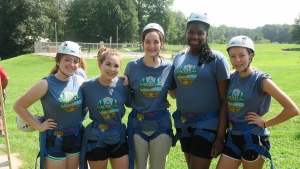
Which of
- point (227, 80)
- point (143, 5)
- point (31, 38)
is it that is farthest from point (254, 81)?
point (143, 5)

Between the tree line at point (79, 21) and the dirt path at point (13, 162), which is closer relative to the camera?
the dirt path at point (13, 162)

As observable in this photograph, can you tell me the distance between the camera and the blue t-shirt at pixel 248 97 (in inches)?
159

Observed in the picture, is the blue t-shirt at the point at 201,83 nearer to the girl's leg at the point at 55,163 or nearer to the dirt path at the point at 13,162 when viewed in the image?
the girl's leg at the point at 55,163

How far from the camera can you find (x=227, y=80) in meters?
4.36

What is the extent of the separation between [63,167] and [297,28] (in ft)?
326

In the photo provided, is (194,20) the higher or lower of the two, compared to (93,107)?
higher

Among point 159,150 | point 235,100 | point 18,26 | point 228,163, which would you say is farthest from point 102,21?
point 228,163

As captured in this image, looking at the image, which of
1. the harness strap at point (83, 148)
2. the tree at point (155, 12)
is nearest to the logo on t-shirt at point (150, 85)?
the harness strap at point (83, 148)

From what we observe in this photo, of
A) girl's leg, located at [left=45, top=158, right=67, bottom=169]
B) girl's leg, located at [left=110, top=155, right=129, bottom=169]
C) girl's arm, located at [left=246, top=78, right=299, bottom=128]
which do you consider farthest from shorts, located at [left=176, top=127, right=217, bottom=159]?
girl's leg, located at [left=45, top=158, right=67, bottom=169]

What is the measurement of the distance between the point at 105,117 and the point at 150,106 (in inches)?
25.4

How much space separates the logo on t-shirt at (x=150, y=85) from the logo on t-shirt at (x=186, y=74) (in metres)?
0.31

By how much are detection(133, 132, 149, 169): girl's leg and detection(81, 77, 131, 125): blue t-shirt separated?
0.38m

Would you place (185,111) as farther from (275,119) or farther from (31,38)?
(31,38)

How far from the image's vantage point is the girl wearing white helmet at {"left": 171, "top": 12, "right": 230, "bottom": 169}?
436 cm
